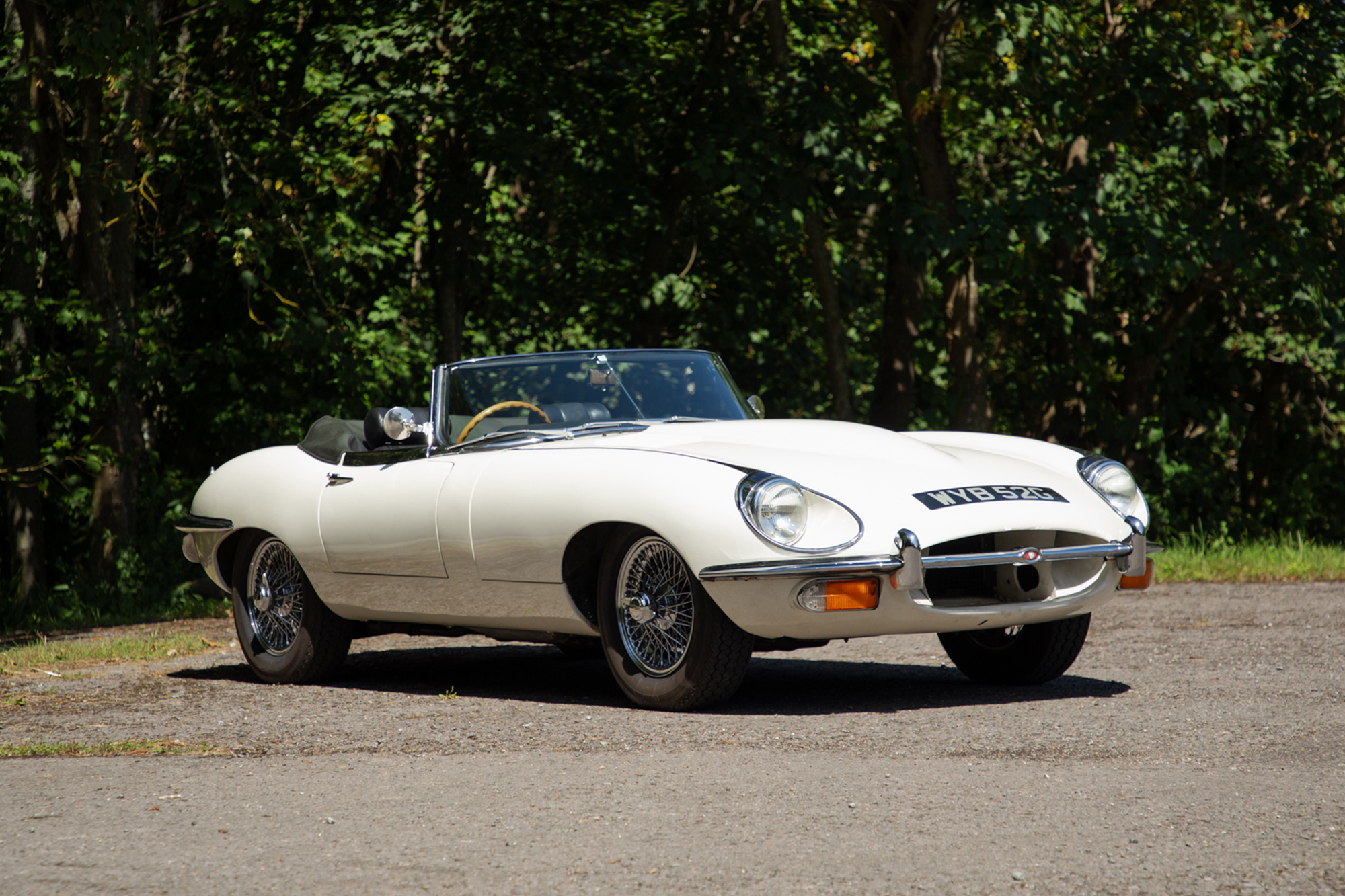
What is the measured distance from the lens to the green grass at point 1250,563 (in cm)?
1137

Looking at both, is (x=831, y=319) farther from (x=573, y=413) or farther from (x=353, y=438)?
(x=573, y=413)

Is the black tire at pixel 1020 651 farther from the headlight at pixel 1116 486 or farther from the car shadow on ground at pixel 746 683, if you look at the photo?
the headlight at pixel 1116 486

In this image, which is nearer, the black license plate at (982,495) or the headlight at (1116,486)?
the black license plate at (982,495)

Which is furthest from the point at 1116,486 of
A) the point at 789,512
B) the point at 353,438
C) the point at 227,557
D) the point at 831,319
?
the point at 831,319

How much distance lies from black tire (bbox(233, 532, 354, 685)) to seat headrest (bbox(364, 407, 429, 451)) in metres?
0.67

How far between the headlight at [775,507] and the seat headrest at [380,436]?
6.09 ft

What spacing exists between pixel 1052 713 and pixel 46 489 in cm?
927

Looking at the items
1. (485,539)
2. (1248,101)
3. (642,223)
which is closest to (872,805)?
(485,539)

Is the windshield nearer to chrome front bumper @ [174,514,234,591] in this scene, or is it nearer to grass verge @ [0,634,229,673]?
chrome front bumper @ [174,514,234,591]

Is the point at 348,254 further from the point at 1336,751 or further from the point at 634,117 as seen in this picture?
the point at 1336,751

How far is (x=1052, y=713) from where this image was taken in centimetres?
527

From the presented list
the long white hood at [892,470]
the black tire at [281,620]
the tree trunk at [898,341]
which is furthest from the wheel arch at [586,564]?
the tree trunk at [898,341]

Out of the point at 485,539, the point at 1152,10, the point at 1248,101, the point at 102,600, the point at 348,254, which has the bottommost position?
the point at 102,600

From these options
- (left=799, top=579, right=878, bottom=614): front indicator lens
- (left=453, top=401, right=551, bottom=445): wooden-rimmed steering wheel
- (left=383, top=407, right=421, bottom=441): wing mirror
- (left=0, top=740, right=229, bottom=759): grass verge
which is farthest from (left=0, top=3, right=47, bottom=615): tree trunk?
(left=799, top=579, right=878, bottom=614): front indicator lens
